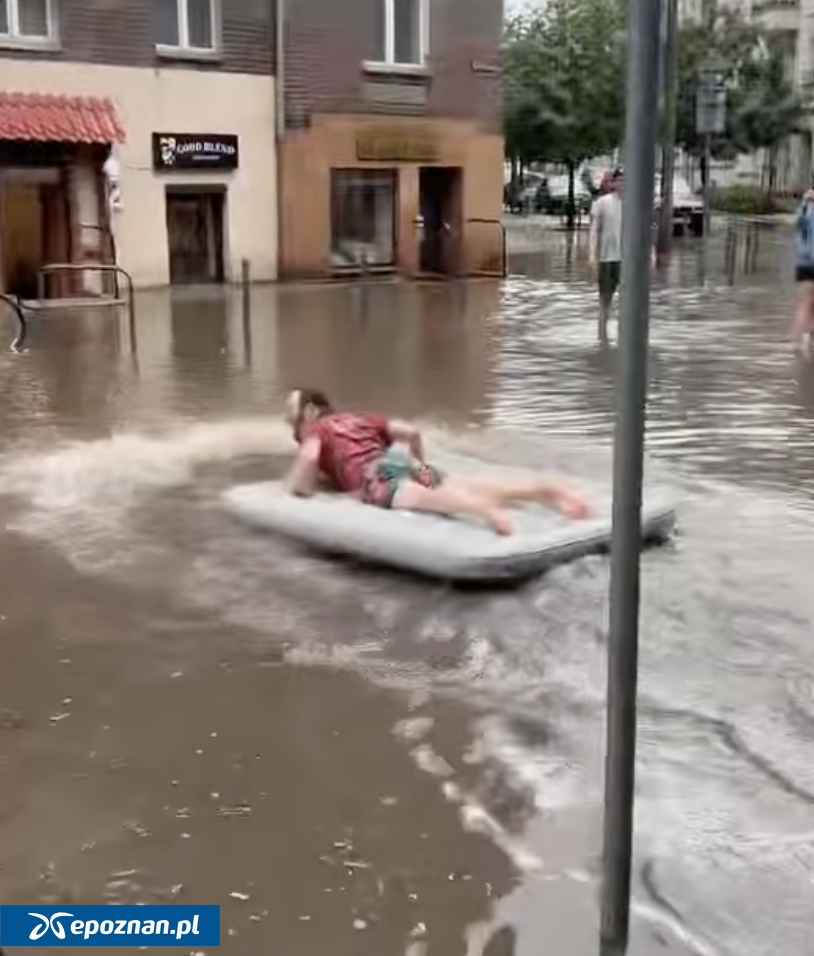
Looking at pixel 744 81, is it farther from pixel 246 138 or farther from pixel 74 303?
A: pixel 74 303

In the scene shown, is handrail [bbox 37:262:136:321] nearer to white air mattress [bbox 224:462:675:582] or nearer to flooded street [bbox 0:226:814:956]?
flooded street [bbox 0:226:814:956]

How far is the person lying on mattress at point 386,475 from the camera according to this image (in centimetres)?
729

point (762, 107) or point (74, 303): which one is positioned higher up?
point (762, 107)

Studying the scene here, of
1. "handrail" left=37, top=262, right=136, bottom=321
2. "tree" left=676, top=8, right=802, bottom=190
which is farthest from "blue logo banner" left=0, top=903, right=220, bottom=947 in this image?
"tree" left=676, top=8, right=802, bottom=190

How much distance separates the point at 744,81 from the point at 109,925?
49414mm

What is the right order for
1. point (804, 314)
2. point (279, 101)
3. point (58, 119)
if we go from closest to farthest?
point (804, 314) < point (58, 119) < point (279, 101)

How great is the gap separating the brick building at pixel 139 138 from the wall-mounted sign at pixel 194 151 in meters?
0.02

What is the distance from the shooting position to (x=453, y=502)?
721cm

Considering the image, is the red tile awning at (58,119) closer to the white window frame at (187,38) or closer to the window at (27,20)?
the window at (27,20)

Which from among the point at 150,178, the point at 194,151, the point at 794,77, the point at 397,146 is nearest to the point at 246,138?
the point at 194,151

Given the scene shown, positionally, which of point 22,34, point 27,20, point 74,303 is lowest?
point 74,303

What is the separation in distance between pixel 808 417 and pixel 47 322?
1113 centimetres

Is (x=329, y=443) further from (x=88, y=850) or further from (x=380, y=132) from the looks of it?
(x=380, y=132)

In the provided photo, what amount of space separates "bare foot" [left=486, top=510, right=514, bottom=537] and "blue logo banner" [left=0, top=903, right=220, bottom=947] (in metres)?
3.26
